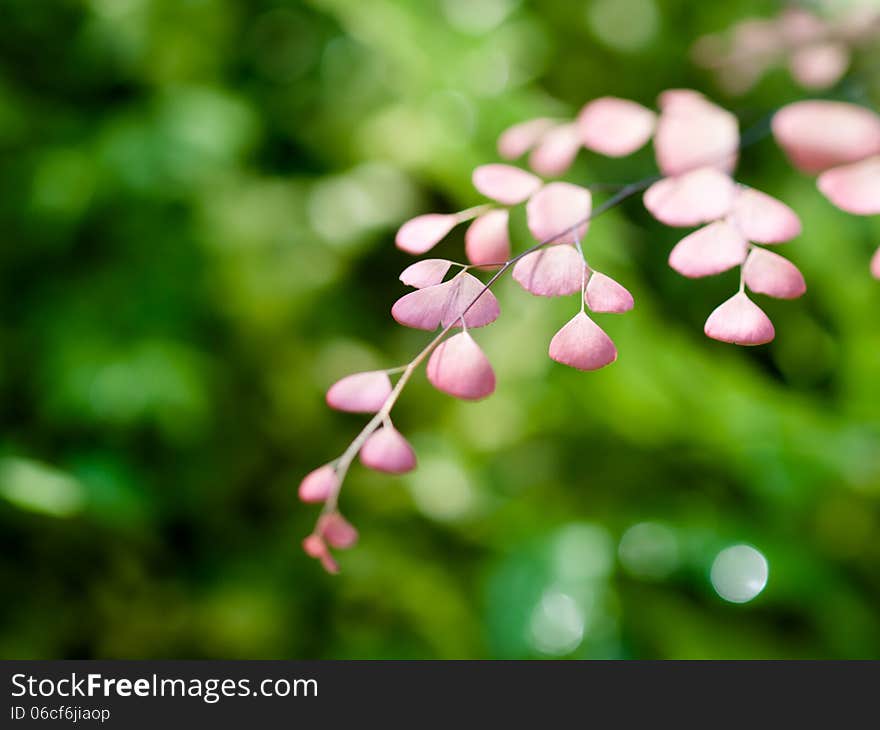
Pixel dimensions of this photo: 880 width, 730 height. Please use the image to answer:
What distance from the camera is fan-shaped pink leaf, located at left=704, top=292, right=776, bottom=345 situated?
0.81 feet

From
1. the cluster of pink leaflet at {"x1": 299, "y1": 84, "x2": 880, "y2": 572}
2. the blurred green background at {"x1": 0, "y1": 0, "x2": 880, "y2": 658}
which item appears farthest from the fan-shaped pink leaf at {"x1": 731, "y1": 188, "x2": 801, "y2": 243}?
the blurred green background at {"x1": 0, "y1": 0, "x2": 880, "y2": 658}

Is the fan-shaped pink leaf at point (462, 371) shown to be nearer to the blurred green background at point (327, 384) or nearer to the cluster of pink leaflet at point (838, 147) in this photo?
the cluster of pink leaflet at point (838, 147)

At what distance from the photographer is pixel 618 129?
0.33 m

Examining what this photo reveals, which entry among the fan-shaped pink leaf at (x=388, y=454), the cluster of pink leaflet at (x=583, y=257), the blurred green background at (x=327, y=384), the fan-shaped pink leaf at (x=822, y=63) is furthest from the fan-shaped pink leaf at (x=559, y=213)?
the blurred green background at (x=327, y=384)

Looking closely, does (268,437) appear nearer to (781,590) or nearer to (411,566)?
(411,566)

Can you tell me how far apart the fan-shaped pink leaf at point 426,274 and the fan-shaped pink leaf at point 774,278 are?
11cm

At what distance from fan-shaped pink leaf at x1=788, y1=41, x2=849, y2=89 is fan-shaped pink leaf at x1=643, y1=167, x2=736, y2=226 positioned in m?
0.25

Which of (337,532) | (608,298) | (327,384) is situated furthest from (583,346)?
(327,384)

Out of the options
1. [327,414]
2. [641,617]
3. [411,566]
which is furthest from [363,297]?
[641,617]

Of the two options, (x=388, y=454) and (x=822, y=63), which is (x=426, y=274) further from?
(x=822, y=63)

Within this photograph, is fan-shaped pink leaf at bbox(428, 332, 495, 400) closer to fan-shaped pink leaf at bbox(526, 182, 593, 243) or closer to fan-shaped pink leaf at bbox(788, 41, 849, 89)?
fan-shaped pink leaf at bbox(526, 182, 593, 243)

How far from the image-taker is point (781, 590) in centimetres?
85

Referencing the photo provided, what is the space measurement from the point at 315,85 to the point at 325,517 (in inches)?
39.5

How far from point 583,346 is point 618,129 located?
0.13 metres
